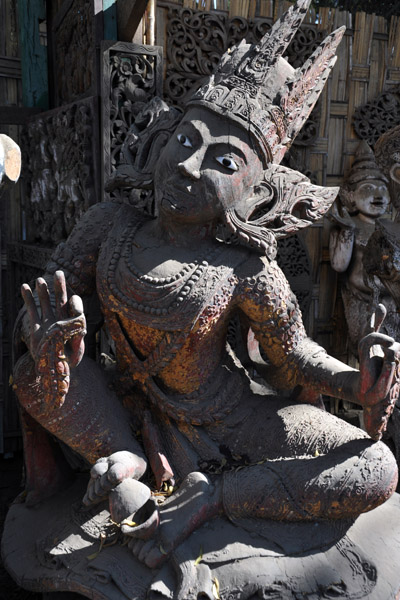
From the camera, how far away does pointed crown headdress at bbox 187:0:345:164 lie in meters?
2.28

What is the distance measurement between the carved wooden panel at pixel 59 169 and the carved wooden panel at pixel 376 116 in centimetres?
207

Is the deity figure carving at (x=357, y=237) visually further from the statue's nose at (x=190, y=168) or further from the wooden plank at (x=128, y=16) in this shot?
the statue's nose at (x=190, y=168)

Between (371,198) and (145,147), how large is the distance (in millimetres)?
2372

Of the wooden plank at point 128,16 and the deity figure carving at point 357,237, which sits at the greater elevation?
the wooden plank at point 128,16

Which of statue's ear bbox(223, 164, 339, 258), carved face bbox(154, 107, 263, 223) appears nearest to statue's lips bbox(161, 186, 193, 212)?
carved face bbox(154, 107, 263, 223)

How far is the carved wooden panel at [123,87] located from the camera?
2951 mm

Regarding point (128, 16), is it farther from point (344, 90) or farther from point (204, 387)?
point (344, 90)

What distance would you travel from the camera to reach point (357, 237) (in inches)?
173

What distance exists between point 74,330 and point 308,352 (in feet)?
2.99

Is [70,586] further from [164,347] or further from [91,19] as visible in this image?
[91,19]

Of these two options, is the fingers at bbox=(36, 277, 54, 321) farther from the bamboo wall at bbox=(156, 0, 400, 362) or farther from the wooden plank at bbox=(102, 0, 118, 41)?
the bamboo wall at bbox=(156, 0, 400, 362)

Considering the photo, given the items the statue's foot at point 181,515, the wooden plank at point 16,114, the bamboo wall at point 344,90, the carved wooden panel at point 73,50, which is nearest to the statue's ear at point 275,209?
the statue's foot at point 181,515

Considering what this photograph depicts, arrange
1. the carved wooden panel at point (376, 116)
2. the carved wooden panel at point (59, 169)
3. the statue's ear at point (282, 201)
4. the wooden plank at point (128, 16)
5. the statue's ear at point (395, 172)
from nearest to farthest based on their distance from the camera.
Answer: the statue's ear at point (282, 201) < the wooden plank at point (128, 16) < the carved wooden panel at point (59, 169) < the statue's ear at point (395, 172) < the carved wooden panel at point (376, 116)

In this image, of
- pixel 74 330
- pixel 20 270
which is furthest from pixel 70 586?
pixel 20 270
